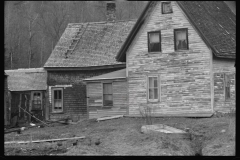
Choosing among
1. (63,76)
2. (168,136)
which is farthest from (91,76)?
(168,136)

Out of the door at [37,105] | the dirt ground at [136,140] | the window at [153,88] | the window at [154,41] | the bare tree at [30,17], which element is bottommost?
the dirt ground at [136,140]

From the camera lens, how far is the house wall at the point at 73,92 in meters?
34.1

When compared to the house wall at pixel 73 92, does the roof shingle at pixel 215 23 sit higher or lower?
higher

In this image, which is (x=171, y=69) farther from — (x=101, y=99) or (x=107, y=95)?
(x=101, y=99)

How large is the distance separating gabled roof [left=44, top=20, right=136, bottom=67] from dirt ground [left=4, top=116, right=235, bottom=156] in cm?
864

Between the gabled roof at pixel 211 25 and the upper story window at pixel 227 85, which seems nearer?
the gabled roof at pixel 211 25

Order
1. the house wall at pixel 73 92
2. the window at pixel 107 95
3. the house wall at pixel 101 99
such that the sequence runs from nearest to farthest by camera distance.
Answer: the house wall at pixel 101 99
the window at pixel 107 95
the house wall at pixel 73 92

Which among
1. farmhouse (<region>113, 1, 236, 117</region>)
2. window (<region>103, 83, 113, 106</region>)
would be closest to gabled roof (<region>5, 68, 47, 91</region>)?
window (<region>103, 83, 113, 106</region>)

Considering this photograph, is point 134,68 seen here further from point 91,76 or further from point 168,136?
point 168,136

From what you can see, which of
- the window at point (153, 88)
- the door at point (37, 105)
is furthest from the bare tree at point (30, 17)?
→ the window at point (153, 88)

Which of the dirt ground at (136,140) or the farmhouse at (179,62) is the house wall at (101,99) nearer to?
the farmhouse at (179,62)

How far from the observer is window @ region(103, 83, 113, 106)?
30.9 m

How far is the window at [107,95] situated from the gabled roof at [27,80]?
6193mm

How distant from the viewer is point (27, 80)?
36.0 m
